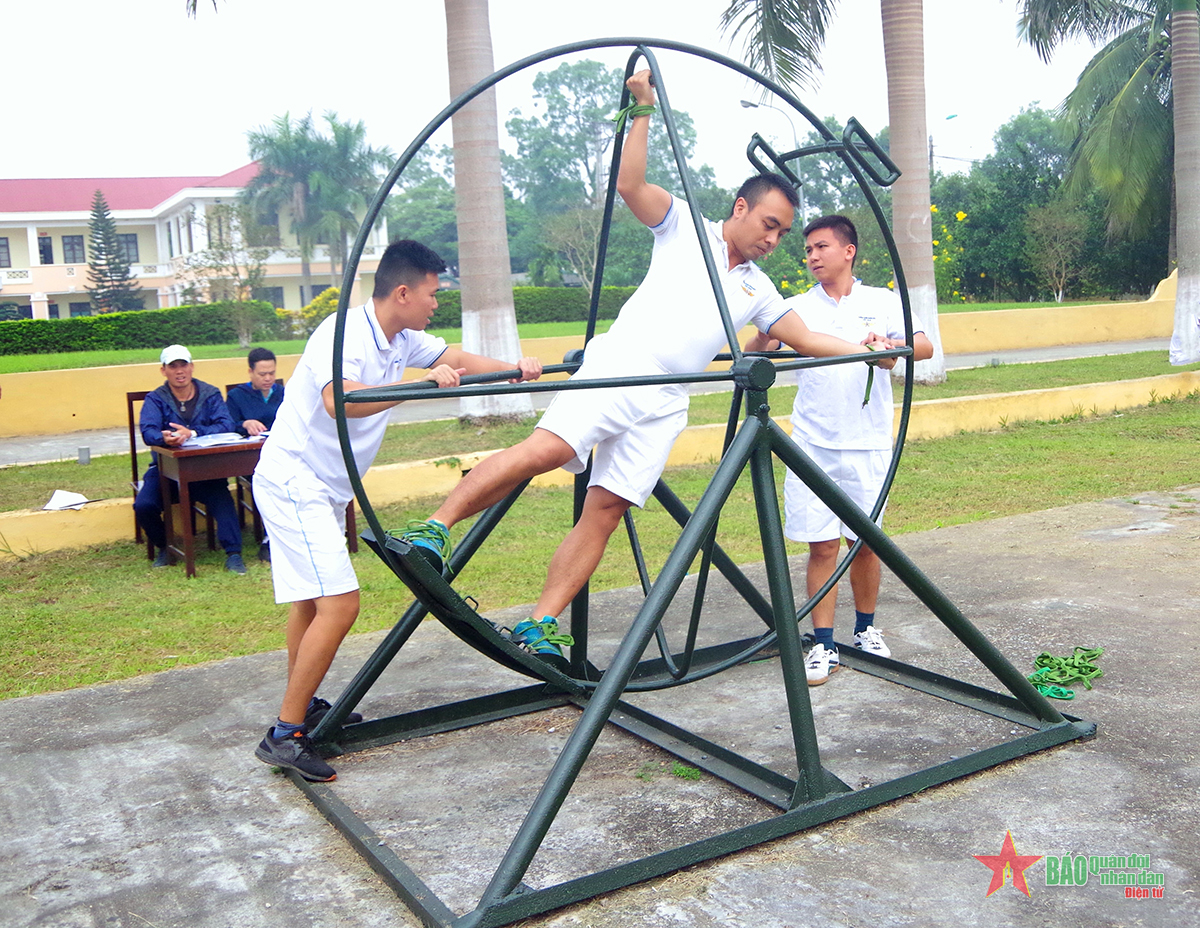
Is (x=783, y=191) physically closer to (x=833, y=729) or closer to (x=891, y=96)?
(x=833, y=729)

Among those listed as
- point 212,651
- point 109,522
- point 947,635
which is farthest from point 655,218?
point 109,522

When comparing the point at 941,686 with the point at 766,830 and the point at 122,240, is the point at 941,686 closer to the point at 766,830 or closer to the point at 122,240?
the point at 766,830

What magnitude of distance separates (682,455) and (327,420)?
5853 mm

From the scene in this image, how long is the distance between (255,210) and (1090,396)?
4606cm

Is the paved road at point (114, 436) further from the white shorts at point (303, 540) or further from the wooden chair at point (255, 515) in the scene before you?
the white shorts at point (303, 540)

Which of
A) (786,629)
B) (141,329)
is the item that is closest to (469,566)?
(786,629)

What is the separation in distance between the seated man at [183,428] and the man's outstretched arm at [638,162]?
12.5ft

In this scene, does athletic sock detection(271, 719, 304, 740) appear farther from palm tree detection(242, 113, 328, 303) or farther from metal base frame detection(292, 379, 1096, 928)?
palm tree detection(242, 113, 328, 303)

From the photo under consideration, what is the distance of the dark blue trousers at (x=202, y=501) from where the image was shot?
653 cm

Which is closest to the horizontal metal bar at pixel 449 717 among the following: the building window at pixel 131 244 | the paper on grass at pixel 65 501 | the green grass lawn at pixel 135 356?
the paper on grass at pixel 65 501

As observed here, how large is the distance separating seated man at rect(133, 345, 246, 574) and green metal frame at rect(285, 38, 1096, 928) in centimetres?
312

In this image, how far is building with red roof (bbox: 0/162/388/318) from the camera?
4803 cm

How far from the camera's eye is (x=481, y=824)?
3.13 meters

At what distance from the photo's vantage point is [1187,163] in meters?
14.0
